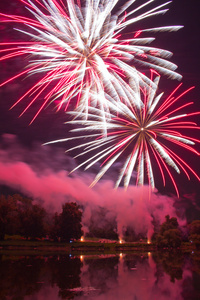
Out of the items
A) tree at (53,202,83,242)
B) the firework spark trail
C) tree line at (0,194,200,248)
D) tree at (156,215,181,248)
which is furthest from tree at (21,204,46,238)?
the firework spark trail

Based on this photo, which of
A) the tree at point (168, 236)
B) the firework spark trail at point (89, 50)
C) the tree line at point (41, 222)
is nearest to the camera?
the firework spark trail at point (89, 50)

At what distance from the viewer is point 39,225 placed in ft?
149

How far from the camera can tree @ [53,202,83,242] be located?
45.1 meters

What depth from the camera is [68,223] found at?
4531cm

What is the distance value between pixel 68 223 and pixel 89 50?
31783 mm

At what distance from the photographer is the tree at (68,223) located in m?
45.1

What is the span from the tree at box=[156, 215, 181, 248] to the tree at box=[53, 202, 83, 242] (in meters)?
14.0

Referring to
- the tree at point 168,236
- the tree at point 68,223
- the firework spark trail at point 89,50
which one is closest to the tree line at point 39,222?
the tree at point 68,223

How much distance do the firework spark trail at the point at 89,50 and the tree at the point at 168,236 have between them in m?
34.2

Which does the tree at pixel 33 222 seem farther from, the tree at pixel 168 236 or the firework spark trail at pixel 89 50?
the firework spark trail at pixel 89 50

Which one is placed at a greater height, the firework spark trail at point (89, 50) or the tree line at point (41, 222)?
the firework spark trail at point (89, 50)

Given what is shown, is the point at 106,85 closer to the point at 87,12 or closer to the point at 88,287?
the point at 87,12

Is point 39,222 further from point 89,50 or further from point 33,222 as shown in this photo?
point 89,50

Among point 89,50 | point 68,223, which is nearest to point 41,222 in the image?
point 68,223
